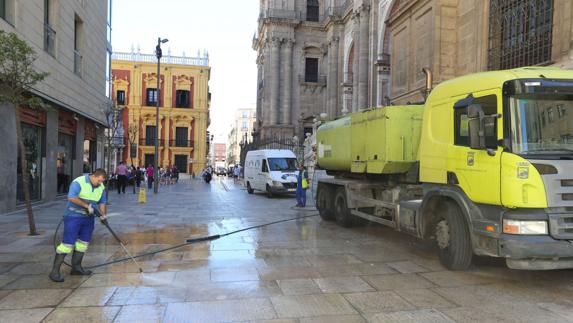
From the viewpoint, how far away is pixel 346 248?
8.64m

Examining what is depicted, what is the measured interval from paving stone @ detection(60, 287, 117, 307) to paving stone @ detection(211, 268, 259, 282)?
1.39 m

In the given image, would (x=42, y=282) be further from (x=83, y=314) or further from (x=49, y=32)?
(x=49, y=32)

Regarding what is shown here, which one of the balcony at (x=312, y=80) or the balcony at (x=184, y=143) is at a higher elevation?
the balcony at (x=312, y=80)

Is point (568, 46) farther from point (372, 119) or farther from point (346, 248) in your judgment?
point (346, 248)

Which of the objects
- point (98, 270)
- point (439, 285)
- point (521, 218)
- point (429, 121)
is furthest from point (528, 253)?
point (98, 270)

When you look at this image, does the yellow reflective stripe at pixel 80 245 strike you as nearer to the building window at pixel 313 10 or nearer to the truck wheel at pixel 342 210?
the truck wheel at pixel 342 210

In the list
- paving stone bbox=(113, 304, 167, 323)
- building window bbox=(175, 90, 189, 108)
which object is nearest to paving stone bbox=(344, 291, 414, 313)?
paving stone bbox=(113, 304, 167, 323)

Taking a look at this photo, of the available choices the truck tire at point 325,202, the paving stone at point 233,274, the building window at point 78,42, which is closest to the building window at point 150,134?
the building window at point 78,42

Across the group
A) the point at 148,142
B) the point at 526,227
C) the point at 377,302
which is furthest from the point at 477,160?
the point at 148,142

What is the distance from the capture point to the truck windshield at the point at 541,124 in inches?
225

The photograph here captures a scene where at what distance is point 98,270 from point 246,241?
3.21m

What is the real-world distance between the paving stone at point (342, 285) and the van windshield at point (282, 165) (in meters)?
15.9

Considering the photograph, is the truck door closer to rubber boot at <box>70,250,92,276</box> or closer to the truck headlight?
the truck headlight

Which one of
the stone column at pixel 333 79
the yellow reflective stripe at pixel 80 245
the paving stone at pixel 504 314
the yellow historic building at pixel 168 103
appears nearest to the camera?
the paving stone at pixel 504 314
